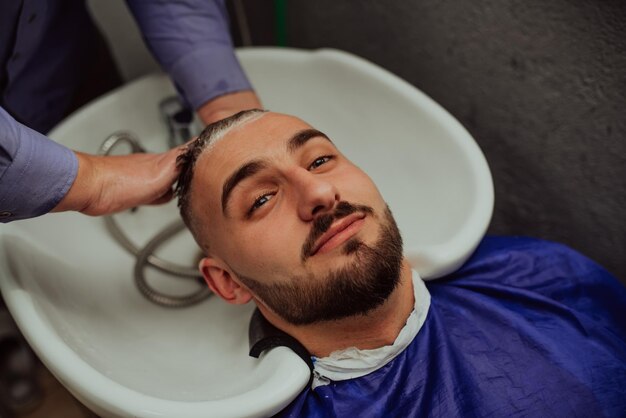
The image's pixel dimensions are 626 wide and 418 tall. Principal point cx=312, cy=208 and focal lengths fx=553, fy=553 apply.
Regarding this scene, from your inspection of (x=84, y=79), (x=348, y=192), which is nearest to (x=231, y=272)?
(x=348, y=192)

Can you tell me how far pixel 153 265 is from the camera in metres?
1.28

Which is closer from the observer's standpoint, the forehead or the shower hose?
the forehead

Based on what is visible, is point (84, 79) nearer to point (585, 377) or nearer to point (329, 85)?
point (329, 85)

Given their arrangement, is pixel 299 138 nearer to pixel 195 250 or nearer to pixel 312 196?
pixel 312 196

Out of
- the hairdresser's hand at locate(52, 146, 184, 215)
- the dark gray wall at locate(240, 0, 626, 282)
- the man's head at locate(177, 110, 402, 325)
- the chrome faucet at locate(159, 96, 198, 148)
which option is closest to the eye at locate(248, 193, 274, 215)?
the man's head at locate(177, 110, 402, 325)

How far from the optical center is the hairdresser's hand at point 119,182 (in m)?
1.00

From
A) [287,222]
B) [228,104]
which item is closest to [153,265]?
[228,104]

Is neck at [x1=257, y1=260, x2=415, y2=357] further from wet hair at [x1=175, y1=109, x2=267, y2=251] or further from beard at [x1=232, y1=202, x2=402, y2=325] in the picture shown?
wet hair at [x1=175, y1=109, x2=267, y2=251]

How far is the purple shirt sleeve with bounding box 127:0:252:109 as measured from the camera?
1221 millimetres

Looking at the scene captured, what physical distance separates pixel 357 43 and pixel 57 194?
0.94m

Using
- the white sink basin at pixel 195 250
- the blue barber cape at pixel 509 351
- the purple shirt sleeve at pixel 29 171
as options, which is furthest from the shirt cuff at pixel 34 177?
the blue barber cape at pixel 509 351

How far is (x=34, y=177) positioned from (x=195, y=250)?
50cm

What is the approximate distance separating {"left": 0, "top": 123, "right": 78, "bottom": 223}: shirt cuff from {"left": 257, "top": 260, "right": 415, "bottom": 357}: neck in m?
0.41

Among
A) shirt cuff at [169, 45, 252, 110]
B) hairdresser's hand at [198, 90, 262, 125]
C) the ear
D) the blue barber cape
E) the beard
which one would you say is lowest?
the blue barber cape
